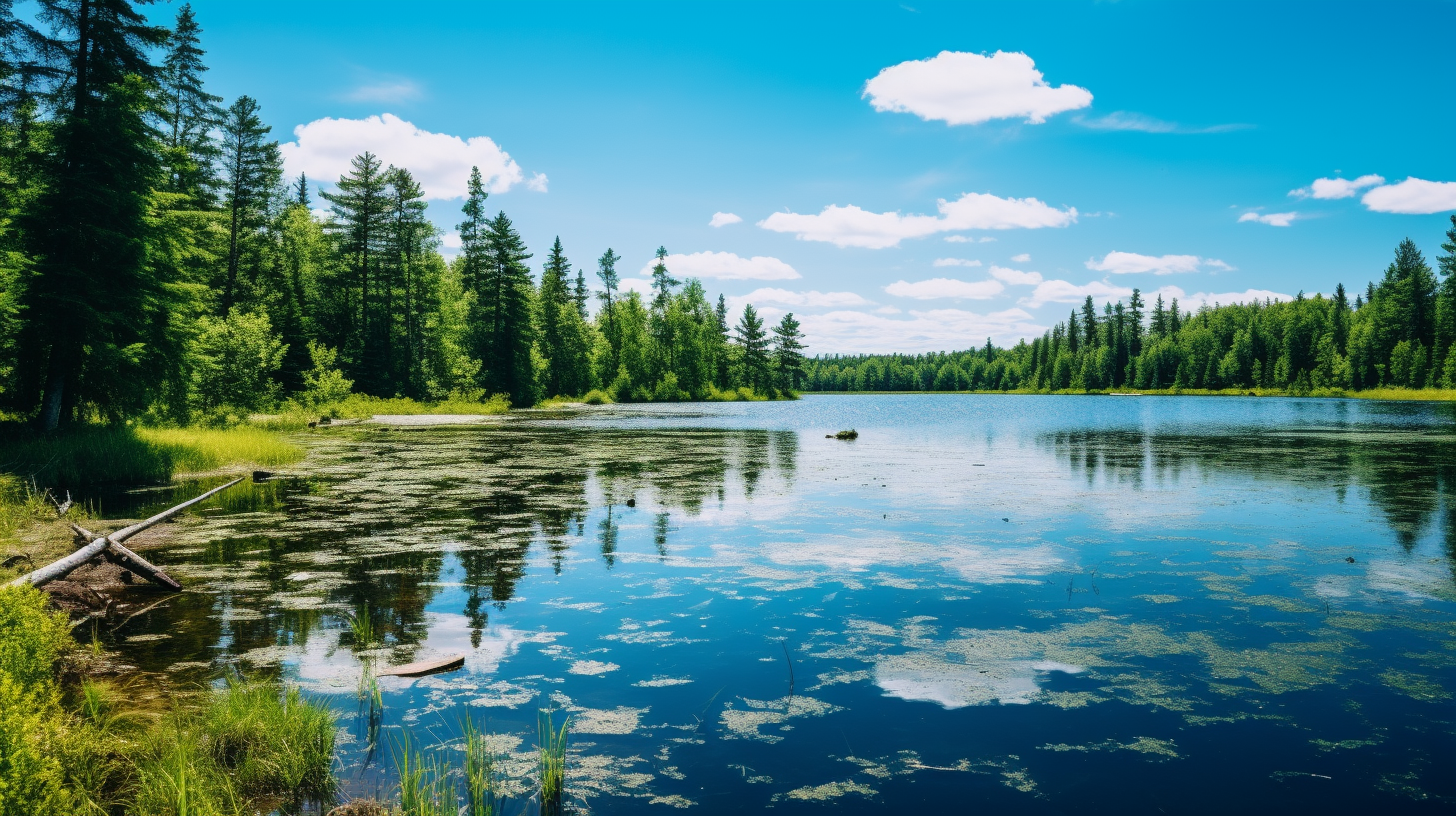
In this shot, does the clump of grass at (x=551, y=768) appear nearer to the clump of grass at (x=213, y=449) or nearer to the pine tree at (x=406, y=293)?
the clump of grass at (x=213, y=449)

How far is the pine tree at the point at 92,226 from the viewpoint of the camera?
1797 centimetres

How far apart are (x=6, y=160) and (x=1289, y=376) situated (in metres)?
145

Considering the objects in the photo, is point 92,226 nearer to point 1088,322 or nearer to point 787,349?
point 787,349

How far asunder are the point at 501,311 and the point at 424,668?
198 ft

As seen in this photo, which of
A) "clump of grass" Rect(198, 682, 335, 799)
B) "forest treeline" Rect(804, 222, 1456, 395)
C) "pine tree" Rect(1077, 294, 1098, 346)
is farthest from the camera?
"pine tree" Rect(1077, 294, 1098, 346)

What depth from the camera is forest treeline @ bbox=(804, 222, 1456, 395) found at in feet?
306

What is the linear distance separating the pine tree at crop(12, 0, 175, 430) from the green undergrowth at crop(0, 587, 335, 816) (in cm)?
1625

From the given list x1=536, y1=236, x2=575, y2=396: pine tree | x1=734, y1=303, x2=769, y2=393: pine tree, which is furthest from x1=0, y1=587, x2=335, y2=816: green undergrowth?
x1=734, y1=303, x2=769, y2=393: pine tree

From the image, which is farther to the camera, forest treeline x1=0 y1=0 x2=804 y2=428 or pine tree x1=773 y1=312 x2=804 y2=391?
pine tree x1=773 y1=312 x2=804 y2=391

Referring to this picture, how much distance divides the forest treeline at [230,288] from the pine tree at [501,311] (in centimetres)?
17

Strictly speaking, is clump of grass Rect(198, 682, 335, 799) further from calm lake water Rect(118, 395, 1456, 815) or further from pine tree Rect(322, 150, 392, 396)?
pine tree Rect(322, 150, 392, 396)

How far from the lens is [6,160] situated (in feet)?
61.2

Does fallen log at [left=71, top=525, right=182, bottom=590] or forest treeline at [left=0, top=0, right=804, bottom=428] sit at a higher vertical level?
forest treeline at [left=0, top=0, right=804, bottom=428]

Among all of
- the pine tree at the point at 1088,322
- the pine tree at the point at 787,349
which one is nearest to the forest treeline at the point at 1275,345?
the pine tree at the point at 1088,322
